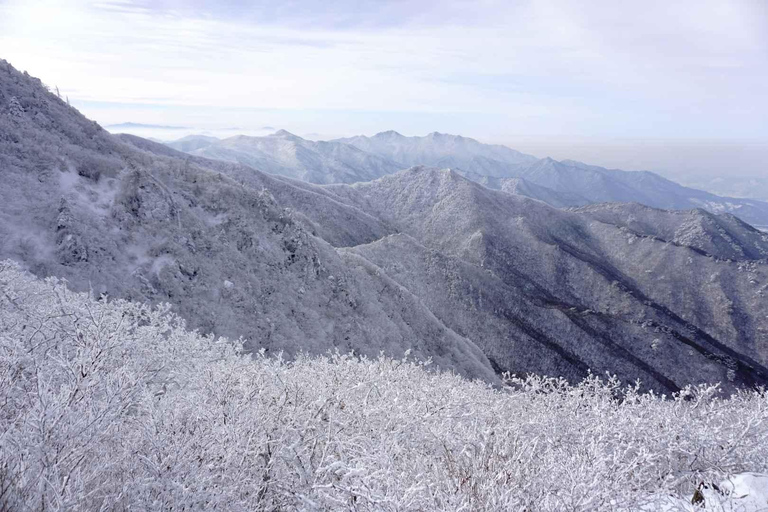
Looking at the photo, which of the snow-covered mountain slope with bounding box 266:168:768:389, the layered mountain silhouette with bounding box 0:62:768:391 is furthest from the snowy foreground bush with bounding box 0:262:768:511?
the snow-covered mountain slope with bounding box 266:168:768:389

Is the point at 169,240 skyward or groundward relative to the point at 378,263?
skyward

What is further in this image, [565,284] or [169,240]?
[565,284]

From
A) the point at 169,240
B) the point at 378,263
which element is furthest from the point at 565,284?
the point at 169,240

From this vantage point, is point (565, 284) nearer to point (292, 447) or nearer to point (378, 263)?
point (378, 263)

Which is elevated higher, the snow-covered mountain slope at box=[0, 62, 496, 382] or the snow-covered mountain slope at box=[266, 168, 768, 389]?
the snow-covered mountain slope at box=[0, 62, 496, 382]

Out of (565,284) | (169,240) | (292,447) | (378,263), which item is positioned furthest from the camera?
(565,284)

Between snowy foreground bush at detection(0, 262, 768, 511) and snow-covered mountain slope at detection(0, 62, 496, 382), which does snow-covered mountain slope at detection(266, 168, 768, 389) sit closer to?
snow-covered mountain slope at detection(0, 62, 496, 382)

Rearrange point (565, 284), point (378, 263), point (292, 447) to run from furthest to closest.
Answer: point (565, 284) < point (378, 263) < point (292, 447)
